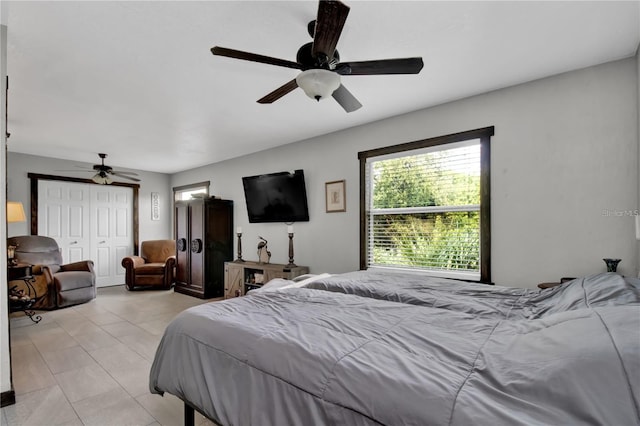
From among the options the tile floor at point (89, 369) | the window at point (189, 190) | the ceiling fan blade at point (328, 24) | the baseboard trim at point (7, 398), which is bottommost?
the tile floor at point (89, 369)

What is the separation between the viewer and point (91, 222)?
6348 mm

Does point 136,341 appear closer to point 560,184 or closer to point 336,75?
point 336,75

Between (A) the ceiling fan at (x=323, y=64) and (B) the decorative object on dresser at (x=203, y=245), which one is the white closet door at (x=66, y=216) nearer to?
(B) the decorative object on dresser at (x=203, y=245)

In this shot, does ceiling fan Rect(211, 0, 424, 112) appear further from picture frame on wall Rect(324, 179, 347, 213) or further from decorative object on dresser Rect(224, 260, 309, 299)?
decorative object on dresser Rect(224, 260, 309, 299)

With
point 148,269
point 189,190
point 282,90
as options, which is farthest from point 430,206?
point 189,190

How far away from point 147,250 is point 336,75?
643 cm

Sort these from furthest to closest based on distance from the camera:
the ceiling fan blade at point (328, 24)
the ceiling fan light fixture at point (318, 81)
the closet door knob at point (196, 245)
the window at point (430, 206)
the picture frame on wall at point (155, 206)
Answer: the picture frame on wall at point (155, 206) → the closet door knob at point (196, 245) → the window at point (430, 206) → the ceiling fan light fixture at point (318, 81) → the ceiling fan blade at point (328, 24)

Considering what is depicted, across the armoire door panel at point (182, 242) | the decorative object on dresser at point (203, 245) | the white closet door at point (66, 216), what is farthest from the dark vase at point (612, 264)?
the white closet door at point (66, 216)

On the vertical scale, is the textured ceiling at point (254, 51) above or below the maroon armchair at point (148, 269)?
above

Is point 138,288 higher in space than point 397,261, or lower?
lower

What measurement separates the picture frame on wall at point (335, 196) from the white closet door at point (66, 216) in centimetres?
518

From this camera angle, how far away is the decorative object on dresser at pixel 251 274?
4.45m

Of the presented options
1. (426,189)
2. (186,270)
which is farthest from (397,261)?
(186,270)

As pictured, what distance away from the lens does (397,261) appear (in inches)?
147
